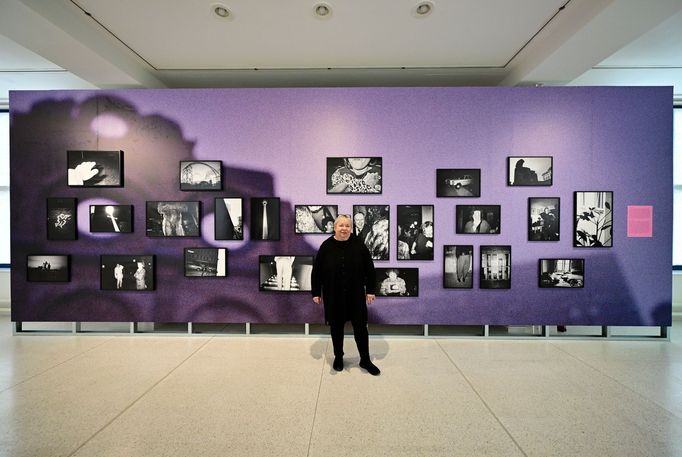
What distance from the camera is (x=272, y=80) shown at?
6066 millimetres

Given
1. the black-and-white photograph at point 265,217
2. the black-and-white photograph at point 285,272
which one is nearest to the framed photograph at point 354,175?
the black-and-white photograph at point 265,217

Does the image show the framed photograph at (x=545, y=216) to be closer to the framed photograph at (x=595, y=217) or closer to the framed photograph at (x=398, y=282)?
the framed photograph at (x=595, y=217)

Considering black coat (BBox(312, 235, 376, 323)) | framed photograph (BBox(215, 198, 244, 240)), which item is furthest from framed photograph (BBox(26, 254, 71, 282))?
black coat (BBox(312, 235, 376, 323))

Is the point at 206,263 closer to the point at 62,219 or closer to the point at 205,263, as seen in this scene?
the point at 205,263

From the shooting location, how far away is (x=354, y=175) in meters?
5.44

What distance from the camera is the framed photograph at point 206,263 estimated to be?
5473mm

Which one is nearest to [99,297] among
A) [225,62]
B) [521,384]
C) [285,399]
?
[285,399]

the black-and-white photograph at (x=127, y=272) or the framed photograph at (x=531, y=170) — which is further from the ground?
the framed photograph at (x=531, y=170)

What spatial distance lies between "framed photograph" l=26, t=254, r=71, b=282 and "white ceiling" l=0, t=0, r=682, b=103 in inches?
123

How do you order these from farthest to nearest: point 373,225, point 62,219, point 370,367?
point 62,219 → point 373,225 → point 370,367

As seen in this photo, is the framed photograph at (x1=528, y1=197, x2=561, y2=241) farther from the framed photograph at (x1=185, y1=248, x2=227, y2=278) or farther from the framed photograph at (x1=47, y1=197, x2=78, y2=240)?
the framed photograph at (x1=47, y1=197, x2=78, y2=240)

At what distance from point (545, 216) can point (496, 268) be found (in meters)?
1.16

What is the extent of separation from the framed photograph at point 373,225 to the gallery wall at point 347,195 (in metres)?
0.16

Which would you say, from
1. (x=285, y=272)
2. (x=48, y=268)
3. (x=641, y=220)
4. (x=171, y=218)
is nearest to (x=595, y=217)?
(x=641, y=220)
